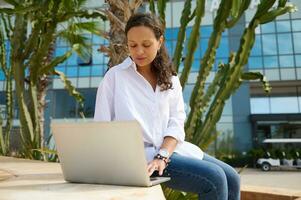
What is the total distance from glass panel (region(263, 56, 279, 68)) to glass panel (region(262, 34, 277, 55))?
256 mm

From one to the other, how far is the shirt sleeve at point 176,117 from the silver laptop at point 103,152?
292mm

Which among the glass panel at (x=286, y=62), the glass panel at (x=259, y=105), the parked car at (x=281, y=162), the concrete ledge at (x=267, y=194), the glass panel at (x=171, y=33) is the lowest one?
the parked car at (x=281, y=162)

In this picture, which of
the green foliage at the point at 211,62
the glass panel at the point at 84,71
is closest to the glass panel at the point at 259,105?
the glass panel at the point at 84,71

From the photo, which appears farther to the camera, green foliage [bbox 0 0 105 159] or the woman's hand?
green foliage [bbox 0 0 105 159]

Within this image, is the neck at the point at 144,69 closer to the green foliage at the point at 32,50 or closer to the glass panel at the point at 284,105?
the green foliage at the point at 32,50

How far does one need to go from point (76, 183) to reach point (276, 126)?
55.3 ft

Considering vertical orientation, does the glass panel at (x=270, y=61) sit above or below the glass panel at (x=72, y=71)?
above

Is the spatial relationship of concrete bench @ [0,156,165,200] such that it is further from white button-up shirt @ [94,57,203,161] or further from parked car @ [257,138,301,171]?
parked car @ [257,138,301,171]

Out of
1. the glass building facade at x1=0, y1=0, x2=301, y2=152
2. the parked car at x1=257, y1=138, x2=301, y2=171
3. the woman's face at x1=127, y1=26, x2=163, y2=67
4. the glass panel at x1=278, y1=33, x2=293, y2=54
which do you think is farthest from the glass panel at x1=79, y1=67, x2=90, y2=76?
the woman's face at x1=127, y1=26, x2=163, y2=67

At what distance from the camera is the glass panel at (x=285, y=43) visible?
16406 mm

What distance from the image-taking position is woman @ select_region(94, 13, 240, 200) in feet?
3.68

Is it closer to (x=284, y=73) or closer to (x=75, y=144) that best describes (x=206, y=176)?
(x=75, y=144)

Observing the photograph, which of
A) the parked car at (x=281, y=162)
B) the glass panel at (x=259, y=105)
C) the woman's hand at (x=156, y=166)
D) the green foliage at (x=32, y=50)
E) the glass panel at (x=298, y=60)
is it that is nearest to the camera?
the woman's hand at (x=156, y=166)

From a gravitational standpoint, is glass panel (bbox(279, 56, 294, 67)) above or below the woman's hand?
above
